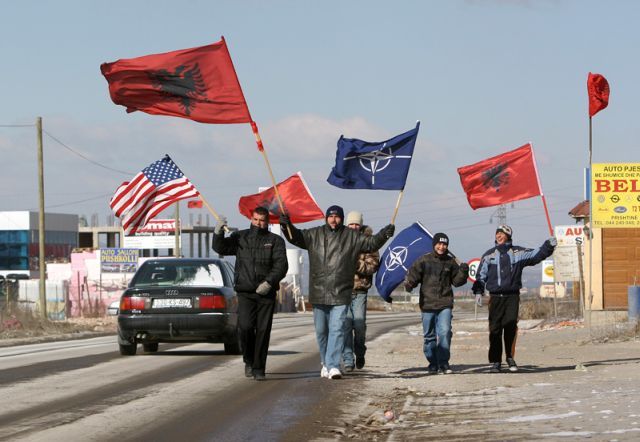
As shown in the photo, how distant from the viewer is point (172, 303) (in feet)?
62.5

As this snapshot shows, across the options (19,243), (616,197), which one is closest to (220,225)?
(616,197)

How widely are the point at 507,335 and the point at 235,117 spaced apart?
4371 millimetres

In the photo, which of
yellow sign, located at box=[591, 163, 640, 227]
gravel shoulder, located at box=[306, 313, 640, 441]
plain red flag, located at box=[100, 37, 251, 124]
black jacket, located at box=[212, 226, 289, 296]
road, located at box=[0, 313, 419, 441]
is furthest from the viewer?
yellow sign, located at box=[591, 163, 640, 227]

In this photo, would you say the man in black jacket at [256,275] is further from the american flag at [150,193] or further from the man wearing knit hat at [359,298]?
the american flag at [150,193]

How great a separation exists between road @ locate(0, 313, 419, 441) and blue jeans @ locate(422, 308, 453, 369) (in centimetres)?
141

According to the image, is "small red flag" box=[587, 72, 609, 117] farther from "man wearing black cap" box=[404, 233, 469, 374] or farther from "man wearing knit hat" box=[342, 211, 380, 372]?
"man wearing knit hat" box=[342, 211, 380, 372]

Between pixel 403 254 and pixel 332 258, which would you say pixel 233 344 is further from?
pixel 332 258

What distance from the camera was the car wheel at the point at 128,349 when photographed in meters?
19.5

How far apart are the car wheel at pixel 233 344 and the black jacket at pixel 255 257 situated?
4.55 metres

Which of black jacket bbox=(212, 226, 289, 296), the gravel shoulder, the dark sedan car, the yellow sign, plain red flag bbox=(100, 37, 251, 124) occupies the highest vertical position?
plain red flag bbox=(100, 37, 251, 124)

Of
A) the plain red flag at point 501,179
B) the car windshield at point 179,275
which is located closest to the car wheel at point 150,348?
the car windshield at point 179,275

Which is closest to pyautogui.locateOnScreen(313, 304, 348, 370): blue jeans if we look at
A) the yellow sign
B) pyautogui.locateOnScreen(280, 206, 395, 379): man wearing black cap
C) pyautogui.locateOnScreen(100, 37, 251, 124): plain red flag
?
pyautogui.locateOnScreen(280, 206, 395, 379): man wearing black cap

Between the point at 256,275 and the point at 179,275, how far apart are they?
496cm

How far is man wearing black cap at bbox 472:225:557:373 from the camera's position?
50.5ft
